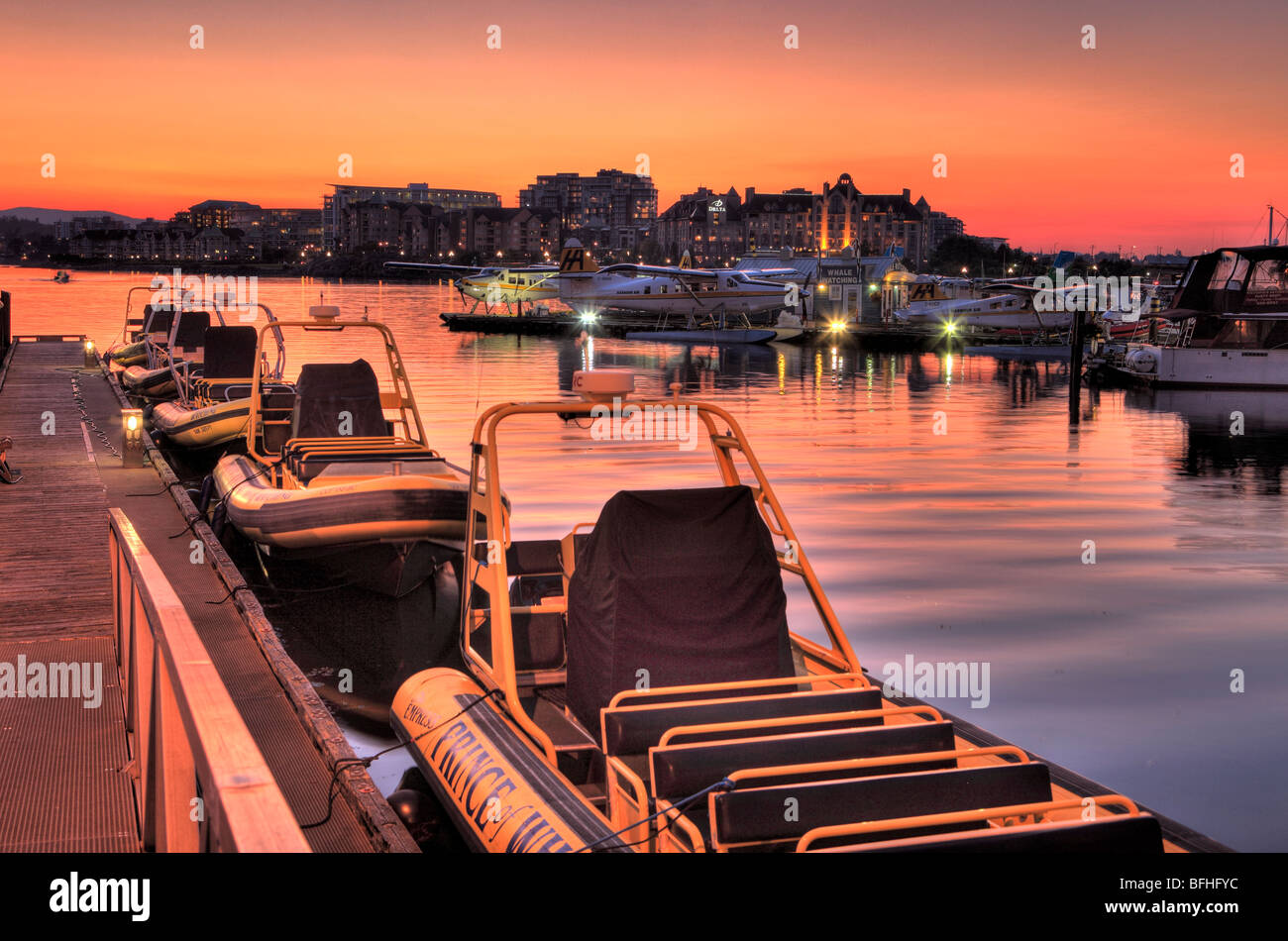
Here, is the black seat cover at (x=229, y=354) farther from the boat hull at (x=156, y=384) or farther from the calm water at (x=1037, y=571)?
the calm water at (x=1037, y=571)

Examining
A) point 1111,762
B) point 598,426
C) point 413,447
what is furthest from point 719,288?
point 1111,762

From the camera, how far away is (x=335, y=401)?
15.2 meters

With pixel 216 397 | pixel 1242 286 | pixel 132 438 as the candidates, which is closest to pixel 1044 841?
pixel 132 438

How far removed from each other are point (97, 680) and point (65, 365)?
3108 centimetres

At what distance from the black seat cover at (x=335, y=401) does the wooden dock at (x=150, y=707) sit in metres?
2.27

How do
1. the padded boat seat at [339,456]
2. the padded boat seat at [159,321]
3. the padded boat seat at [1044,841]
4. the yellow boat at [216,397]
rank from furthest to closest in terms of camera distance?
the padded boat seat at [159,321] < the yellow boat at [216,397] < the padded boat seat at [339,456] < the padded boat seat at [1044,841]

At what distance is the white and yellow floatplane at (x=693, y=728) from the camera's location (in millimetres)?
4645

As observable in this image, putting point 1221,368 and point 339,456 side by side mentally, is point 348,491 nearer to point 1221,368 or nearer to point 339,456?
point 339,456

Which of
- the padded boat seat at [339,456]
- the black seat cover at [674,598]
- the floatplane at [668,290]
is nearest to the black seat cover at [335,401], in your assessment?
the padded boat seat at [339,456]

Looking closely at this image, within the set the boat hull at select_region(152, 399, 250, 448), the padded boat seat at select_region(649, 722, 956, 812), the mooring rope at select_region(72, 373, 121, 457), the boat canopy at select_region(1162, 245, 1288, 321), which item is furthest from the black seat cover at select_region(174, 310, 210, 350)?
the boat canopy at select_region(1162, 245, 1288, 321)

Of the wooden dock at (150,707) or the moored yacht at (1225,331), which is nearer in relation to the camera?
the wooden dock at (150,707)

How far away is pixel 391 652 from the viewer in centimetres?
1235
